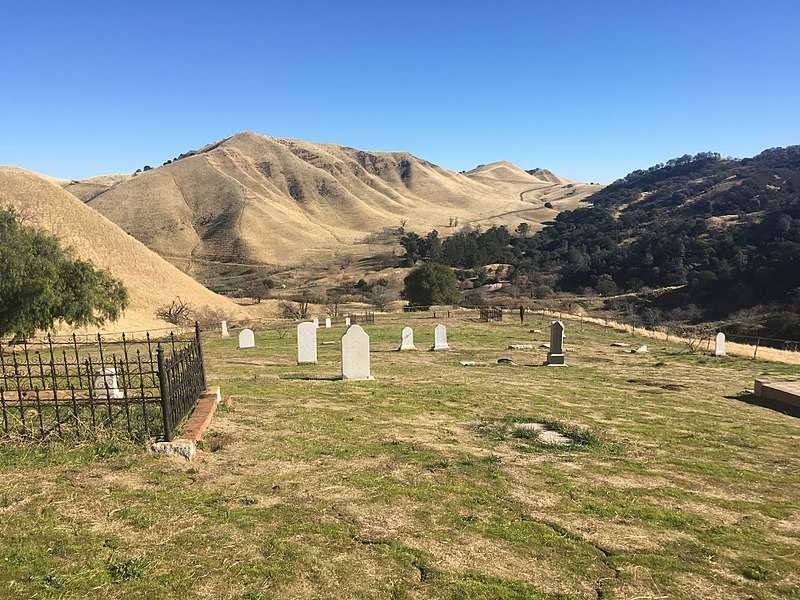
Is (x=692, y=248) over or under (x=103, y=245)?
under

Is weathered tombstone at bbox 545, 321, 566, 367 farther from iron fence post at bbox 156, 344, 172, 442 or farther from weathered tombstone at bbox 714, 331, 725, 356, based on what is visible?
iron fence post at bbox 156, 344, 172, 442

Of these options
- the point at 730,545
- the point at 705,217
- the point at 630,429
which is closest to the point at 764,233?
the point at 705,217

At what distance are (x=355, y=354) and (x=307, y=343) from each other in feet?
13.0

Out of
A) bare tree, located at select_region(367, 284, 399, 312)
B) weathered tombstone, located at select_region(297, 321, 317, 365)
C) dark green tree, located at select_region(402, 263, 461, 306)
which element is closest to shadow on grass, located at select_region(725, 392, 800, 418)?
weathered tombstone, located at select_region(297, 321, 317, 365)

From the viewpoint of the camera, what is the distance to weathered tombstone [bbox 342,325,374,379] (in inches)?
497

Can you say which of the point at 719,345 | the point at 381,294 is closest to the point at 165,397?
the point at 719,345

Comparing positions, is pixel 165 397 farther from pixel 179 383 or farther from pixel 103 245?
pixel 103 245

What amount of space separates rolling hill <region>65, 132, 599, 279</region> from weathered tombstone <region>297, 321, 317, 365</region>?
2852 inches

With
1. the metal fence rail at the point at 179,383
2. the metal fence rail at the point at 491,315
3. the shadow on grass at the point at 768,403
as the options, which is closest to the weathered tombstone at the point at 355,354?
the metal fence rail at the point at 179,383

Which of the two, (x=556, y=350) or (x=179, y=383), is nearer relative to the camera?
(x=179, y=383)

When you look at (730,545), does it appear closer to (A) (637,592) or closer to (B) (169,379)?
(A) (637,592)

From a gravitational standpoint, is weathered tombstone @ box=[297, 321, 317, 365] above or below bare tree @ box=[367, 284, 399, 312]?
above

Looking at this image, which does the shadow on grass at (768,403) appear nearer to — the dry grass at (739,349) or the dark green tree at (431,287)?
the dry grass at (739,349)

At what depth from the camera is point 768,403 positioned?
11.7 m
